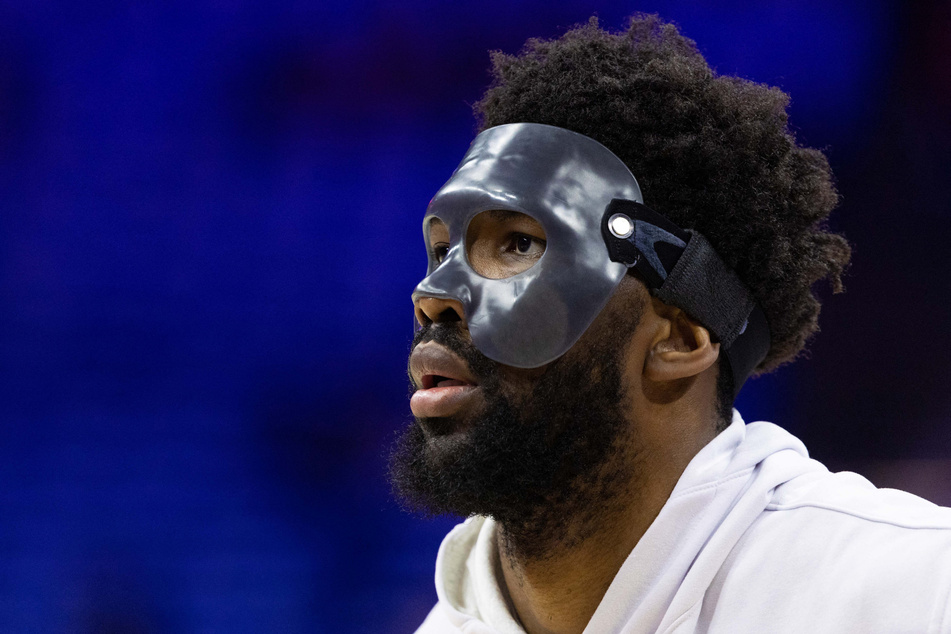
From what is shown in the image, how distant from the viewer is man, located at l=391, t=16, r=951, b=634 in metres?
1.27

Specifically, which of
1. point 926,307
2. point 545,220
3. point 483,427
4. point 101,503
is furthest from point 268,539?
point 926,307

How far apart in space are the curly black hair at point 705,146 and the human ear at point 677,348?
129mm

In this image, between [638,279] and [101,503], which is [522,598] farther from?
[101,503]

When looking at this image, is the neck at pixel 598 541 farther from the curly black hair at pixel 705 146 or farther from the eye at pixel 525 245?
the eye at pixel 525 245

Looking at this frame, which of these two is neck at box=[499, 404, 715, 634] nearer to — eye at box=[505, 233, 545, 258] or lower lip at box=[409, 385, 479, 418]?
lower lip at box=[409, 385, 479, 418]

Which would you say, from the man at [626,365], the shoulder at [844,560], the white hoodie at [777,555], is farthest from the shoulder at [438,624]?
the shoulder at [844,560]

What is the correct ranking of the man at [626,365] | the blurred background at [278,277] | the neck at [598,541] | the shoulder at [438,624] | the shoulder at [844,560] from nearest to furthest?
the shoulder at [844,560] → the man at [626,365] → the neck at [598,541] → the shoulder at [438,624] → the blurred background at [278,277]

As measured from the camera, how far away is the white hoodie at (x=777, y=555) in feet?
3.63

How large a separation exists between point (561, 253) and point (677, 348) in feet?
0.81

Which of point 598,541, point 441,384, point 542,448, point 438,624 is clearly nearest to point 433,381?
point 441,384

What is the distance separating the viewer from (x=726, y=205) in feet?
4.81

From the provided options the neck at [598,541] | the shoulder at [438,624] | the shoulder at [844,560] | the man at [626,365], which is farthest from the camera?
the shoulder at [438,624]

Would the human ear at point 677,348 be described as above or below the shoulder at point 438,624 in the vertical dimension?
above

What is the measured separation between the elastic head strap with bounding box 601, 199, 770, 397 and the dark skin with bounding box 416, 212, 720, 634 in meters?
0.03
